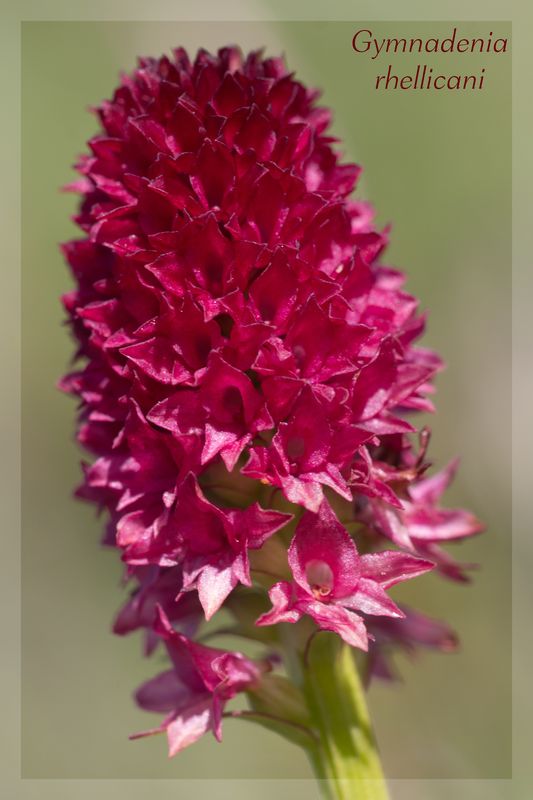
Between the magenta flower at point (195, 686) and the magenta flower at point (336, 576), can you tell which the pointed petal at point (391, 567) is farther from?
the magenta flower at point (195, 686)

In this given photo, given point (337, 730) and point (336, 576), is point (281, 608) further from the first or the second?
point (337, 730)

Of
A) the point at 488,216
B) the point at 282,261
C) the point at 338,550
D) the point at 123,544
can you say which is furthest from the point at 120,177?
the point at 488,216

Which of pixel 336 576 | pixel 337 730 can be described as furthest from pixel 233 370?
pixel 337 730

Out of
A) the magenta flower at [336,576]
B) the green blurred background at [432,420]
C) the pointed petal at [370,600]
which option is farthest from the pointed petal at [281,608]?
the green blurred background at [432,420]

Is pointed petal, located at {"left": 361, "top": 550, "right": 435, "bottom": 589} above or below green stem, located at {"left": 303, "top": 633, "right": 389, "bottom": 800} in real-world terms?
above

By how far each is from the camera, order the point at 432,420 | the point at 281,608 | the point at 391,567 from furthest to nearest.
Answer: the point at 432,420 → the point at 391,567 → the point at 281,608

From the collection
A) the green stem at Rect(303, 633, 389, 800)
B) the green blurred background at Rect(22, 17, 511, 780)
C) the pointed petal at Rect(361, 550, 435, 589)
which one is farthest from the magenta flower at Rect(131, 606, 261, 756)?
the green blurred background at Rect(22, 17, 511, 780)

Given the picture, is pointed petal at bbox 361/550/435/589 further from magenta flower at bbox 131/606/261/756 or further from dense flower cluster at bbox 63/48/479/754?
magenta flower at bbox 131/606/261/756
